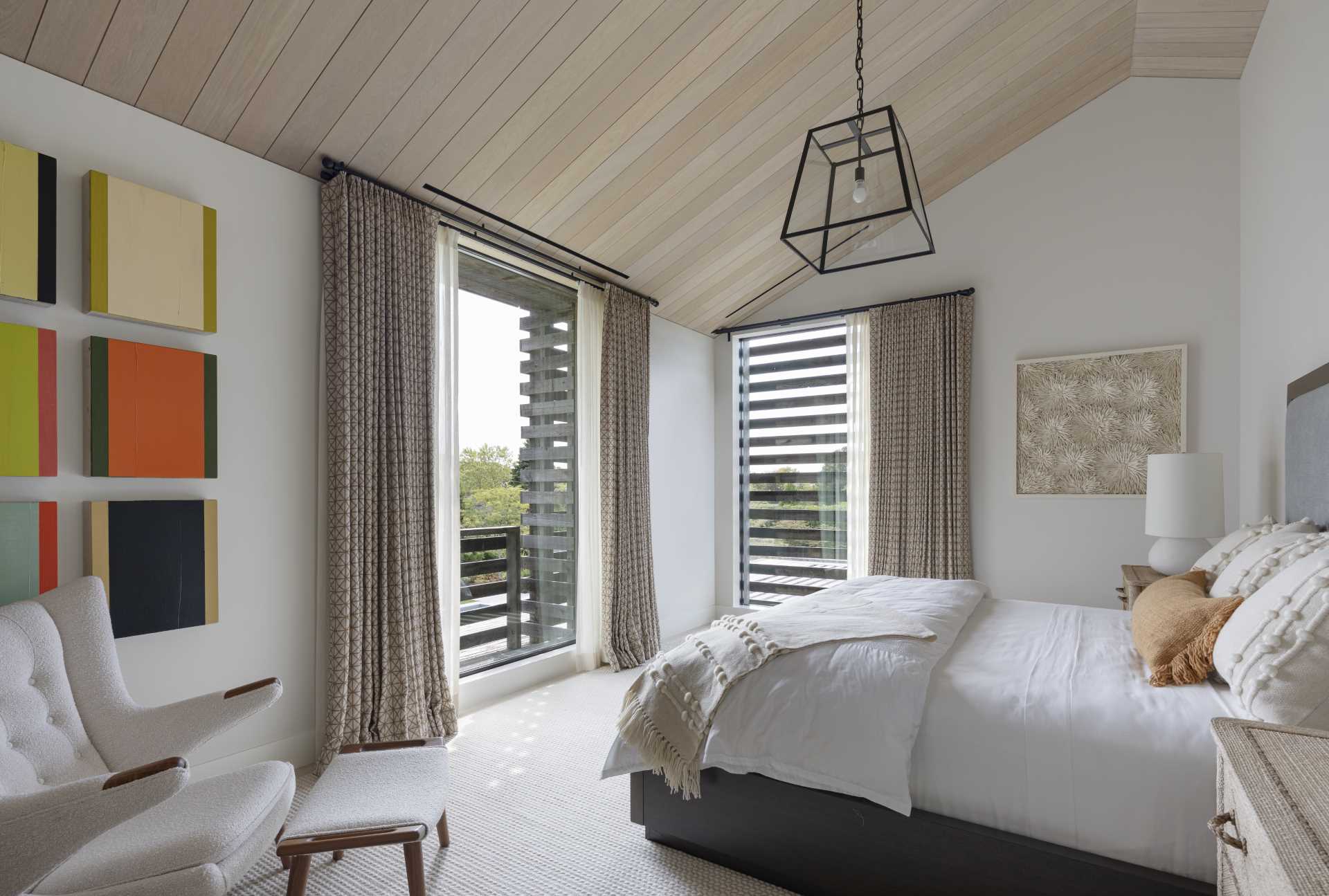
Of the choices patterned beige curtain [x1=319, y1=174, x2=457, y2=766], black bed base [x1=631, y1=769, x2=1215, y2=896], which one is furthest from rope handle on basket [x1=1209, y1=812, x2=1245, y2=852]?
patterned beige curtain [x1=319, y1=174, x2=457, y2=766]

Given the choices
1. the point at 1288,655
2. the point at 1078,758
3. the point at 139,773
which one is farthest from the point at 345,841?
the point at 1288,655

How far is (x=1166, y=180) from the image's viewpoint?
414 cm

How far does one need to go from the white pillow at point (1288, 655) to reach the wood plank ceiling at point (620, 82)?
2.69m

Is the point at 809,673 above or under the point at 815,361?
under

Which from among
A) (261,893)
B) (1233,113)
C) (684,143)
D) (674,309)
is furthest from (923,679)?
(1233,113)

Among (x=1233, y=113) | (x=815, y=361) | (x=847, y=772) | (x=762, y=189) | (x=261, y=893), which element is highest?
(x=1233, y=113)

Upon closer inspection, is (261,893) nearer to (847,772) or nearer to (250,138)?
(847,772)

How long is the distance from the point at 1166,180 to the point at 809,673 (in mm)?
4020

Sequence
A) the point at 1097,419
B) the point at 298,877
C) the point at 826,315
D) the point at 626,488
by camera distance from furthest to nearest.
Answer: the point at 826,315 < the point at 626,488 < the point at 1097,419 < the point at 298,877

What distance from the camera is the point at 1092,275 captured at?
171 inches

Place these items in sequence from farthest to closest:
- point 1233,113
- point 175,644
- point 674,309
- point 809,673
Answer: point 674,309
point 1233,113
point 175,644
point 809,673

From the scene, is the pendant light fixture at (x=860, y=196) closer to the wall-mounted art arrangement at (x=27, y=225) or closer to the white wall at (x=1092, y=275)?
the wall-mounted art arrangement at (x=27, y=225)

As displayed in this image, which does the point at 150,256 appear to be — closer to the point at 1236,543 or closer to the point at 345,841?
the point at 345,841

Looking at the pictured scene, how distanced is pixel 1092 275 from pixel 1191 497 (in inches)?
66.0
